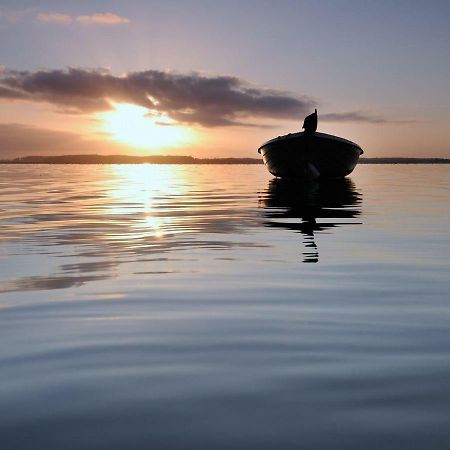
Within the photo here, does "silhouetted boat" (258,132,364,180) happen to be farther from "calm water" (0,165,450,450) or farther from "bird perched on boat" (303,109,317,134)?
"calm water" (0,165,450,450)

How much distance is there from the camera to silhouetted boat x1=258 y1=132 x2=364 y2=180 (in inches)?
1448

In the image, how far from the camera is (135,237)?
13.5 m

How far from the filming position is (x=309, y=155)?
3753 centimetres

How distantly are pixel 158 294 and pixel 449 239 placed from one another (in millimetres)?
8283

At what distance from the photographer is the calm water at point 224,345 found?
11.4 feet

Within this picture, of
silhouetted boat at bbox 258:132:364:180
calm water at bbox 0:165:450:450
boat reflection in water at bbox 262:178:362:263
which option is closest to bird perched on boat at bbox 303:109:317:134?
silhouetted boat at bbox 258:132:364:180

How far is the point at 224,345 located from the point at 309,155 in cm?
3320

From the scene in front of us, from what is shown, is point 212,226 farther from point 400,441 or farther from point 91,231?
point 400,441

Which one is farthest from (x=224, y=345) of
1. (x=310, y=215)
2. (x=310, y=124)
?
(x=310, y=124)

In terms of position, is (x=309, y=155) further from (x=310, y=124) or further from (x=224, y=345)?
(x=224, y=345)

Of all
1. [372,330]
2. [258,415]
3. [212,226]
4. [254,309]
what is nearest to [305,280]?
[254,309]

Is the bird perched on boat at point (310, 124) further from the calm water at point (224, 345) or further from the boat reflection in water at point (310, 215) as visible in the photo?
the calm water at point (224, 345)

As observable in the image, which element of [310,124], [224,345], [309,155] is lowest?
[224,345]

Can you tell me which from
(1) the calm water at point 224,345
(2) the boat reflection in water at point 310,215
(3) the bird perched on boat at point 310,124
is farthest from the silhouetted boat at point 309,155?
(1) the calm water at point 224,345
